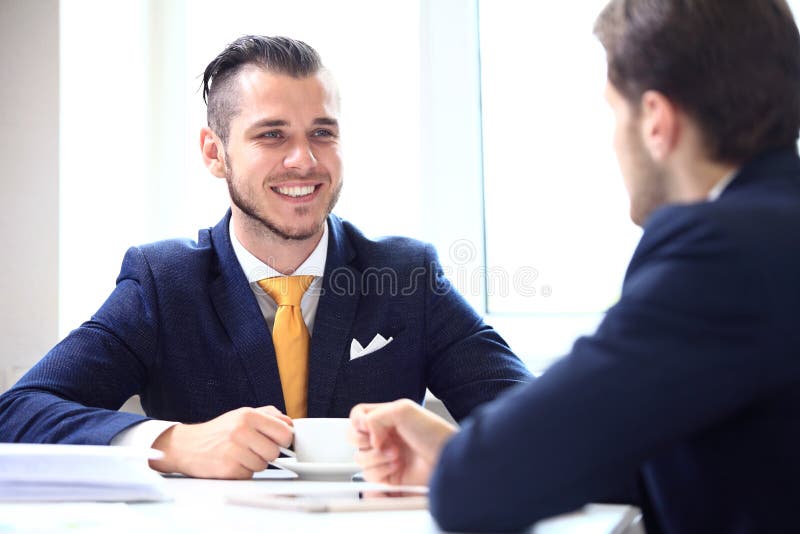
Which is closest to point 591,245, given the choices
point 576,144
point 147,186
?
point 576,144

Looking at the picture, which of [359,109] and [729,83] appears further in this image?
[359,109]

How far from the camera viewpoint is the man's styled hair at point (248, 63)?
192 cm

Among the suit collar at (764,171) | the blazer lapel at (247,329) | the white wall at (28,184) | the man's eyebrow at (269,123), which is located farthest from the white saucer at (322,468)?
the white wall at (28,184)

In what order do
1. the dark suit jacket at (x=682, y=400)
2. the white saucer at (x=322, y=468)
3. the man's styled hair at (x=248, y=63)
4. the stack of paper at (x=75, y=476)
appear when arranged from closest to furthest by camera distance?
the dark suit jacket at (x=682, y=400) < the stack of paper at (x=75, y=476) < the white saucer at (x=322, y=468) < the man's styled hair at (x=248, y=63)

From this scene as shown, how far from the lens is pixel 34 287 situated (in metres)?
2.42

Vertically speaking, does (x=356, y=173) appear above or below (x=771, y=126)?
above

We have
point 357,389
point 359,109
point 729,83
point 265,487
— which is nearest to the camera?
point 729,83

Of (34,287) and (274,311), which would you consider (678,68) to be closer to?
(274,311)

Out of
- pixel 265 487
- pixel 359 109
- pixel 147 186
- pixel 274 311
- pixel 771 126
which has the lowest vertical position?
pixel 265 487

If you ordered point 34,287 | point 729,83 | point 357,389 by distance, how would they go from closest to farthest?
point 729,83 → point 357,389 → point 34,287

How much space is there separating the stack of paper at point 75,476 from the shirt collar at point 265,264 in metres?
0.71

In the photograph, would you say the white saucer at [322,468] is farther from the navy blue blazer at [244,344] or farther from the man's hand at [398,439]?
the navy blue blazer at [244,344]

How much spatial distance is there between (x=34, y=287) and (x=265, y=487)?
1.38m

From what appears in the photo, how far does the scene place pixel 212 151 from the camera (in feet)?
6.70
